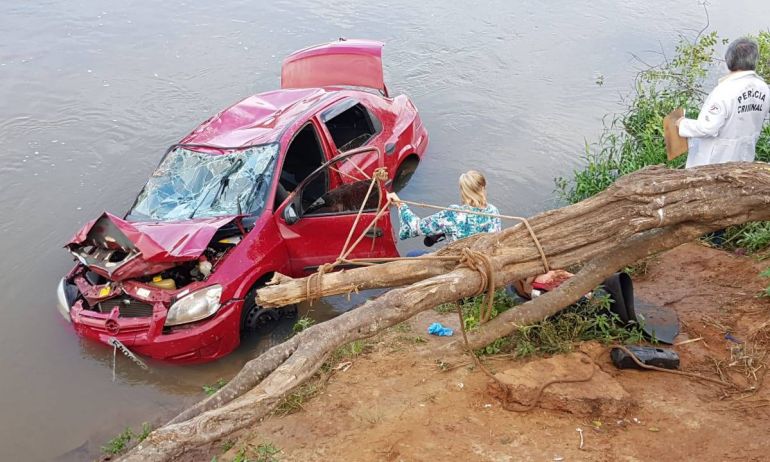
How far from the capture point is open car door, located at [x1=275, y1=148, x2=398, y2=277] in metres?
6.68

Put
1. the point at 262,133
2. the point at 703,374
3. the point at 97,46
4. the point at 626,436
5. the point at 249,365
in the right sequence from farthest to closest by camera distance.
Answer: the point at 97,46, the point at 262,133, the point at 703,374, the point at 626,436, the point at 249,365

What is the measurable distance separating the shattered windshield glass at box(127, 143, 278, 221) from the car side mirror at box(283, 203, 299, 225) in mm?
231

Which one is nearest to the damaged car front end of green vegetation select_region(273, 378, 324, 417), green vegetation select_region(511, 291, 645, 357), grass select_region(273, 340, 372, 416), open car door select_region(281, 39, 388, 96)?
grass select_region(273, 340, 372, 416)

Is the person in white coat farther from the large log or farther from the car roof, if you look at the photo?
the car roof

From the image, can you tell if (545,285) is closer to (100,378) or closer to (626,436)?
(626,436)

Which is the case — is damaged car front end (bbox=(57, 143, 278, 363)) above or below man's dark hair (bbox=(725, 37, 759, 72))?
below

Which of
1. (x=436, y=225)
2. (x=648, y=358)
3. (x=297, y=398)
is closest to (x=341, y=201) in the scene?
(x=436, y=225)

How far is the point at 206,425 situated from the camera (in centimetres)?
354

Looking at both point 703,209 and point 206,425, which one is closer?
point 206,425

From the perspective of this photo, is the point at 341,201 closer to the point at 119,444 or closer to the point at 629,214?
the point at 119,444

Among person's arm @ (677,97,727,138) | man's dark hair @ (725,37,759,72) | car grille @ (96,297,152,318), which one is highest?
man's dark hair @ (725,37,759,72)

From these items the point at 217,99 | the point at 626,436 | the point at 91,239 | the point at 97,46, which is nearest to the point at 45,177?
the point at 217,99

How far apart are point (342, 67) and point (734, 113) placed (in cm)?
468

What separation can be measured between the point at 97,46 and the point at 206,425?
39.8 feet
